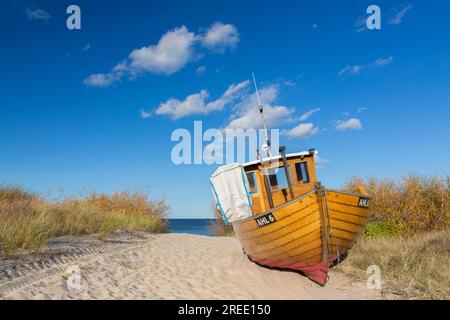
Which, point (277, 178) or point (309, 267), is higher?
point (277, 178)

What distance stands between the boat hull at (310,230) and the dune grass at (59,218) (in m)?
5.49

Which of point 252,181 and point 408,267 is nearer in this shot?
point 408,267

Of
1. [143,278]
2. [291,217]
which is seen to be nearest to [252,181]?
[291,217]

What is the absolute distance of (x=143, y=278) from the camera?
7.77 meters

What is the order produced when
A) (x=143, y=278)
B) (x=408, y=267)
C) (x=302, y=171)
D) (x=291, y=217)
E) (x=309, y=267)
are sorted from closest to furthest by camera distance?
(x=291, y=217) → (x=143, y=278) → (x=309, y=267) → (x=408, y=267) → (x=302, y=171)

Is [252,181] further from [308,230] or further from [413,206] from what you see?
[413,206]

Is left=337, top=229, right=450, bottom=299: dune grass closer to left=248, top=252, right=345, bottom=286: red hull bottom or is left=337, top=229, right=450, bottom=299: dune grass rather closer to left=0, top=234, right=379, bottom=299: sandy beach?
left=0, top=234, right=379, bottom=299: sandy beach

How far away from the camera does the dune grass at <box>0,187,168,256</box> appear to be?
848 cm

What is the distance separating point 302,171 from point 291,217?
3074 millimetres

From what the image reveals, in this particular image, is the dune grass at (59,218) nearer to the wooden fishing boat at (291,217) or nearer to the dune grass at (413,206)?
the wooden fishing boat at (291,217)

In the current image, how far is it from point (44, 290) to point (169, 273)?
316 cm
